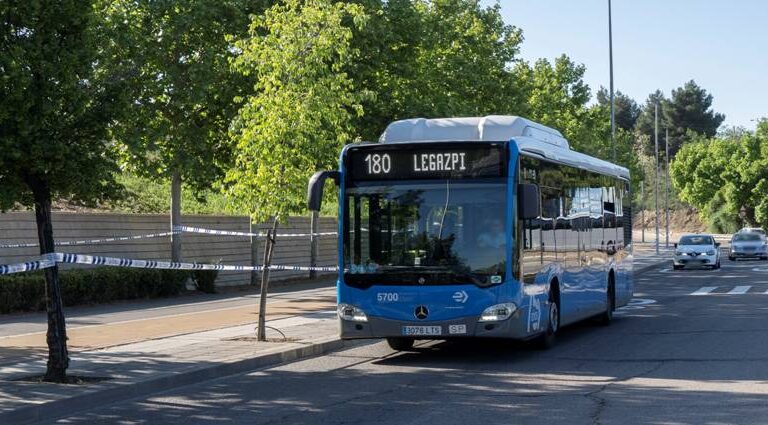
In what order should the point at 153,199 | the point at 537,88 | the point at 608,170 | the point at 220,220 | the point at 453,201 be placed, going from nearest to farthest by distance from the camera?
the point at 453,201 < the point at 608,170 < the point at 220,220 < the point at 153,199 < the point at 537,88

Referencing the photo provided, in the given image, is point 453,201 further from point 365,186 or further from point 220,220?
point 220,220

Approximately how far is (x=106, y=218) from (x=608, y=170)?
39.4 feet

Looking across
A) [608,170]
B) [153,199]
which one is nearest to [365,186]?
[608,170]

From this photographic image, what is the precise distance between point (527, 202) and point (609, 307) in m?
6.82

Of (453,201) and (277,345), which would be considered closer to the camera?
(453,201)

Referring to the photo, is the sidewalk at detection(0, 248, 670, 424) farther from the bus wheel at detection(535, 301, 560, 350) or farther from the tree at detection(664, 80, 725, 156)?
the tree at detection(664, 80, 725, 156)

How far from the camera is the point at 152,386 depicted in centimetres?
1257

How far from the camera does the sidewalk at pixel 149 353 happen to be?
11.5 metres

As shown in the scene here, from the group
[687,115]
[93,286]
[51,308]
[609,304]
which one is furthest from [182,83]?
[687,115]

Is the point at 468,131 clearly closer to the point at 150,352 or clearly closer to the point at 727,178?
the point at 150,352

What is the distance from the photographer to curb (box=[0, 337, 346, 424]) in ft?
34.9

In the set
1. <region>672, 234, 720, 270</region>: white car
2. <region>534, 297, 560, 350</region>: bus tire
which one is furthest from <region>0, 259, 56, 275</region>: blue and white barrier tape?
<region>672, 234, 720, 270</region>: white car

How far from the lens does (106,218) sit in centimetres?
2645

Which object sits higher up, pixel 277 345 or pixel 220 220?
pixel 220 220
